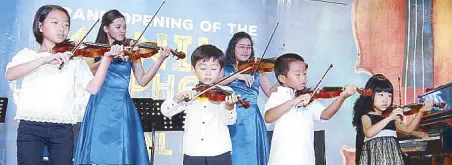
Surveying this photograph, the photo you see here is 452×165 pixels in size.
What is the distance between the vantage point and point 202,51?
3.19m

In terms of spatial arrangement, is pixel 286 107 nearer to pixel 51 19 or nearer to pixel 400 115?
pixel 400 115

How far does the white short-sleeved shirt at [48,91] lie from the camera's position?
2.92m

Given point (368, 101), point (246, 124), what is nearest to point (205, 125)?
point (246, 124)

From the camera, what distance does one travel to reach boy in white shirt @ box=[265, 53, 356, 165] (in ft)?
10.4

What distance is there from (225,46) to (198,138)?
4.86 feet

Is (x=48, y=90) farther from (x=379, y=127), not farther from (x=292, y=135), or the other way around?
(x=379, y=127)

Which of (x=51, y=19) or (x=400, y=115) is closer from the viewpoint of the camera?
(x=51, y=19)

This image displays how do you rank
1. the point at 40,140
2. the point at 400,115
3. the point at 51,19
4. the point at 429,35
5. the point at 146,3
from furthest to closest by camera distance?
the point at 429,35, the point at 146,3, the point at 400,115, the point at 51,19, the point at 40,140

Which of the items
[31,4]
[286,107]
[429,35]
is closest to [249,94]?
[286,107]

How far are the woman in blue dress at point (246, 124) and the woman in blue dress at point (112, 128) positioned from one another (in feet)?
2.04

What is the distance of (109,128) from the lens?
321 centimetres

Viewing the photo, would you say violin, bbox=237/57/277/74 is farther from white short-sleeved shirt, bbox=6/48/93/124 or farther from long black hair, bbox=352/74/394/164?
white short-sleeved shirt, bbox=6/48/93/124

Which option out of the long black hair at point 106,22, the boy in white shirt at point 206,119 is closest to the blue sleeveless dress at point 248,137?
the boy in white shirt at point 206,119

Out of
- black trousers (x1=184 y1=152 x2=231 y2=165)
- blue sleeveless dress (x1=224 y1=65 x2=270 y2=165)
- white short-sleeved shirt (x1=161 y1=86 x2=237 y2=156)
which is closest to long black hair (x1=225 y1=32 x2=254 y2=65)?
blue sleeveless dress (x1=224 y1=65 x2=270 y2=165)
